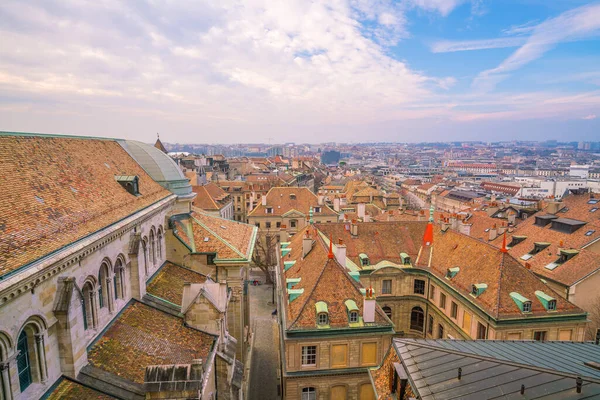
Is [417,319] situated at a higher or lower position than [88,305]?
lower

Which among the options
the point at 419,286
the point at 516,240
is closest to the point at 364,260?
the point at 419,286

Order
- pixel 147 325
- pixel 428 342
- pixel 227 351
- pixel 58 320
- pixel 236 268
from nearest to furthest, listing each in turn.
→ pixel 58 320, pixel 428 342, pixel 147 325, pixel 227 351, pixel 236 268

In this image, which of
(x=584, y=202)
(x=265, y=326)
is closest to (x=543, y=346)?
(x=265, y=326)

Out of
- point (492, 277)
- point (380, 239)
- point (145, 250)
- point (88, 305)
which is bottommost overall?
point (492, 277)

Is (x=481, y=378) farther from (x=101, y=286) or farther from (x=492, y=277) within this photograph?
(x=492, y=277)

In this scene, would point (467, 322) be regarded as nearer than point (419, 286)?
Yes

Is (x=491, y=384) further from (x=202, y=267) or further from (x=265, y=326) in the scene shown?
(x=265, y=326)

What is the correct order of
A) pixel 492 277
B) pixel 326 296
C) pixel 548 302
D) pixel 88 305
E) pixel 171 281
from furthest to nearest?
1. pixel 492 277
2. pixel 548 302
3. pixel 326 296
4. pixel 171 281
5. pixel 88 305

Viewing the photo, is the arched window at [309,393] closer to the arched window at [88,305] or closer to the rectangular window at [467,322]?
the rectangular window at [467,322]
